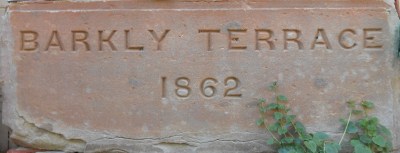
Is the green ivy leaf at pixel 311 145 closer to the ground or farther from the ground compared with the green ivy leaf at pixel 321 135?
closer to the ground

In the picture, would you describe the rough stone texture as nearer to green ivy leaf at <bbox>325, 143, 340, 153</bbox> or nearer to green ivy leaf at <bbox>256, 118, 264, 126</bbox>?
green ivy leaf at <bbox>256, 118, 264, 126</bbox>

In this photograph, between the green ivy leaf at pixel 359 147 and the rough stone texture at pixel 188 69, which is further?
the rough stone texture at pixel 188 69

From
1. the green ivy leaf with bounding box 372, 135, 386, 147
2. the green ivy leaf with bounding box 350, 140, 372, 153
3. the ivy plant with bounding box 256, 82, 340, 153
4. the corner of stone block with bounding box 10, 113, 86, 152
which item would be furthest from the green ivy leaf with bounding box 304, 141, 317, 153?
the corner of stone block with bounding box 10, 113, 86, 152

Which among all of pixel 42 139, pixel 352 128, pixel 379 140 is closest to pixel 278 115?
pixel 352 128

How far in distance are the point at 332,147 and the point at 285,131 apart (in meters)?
0.25

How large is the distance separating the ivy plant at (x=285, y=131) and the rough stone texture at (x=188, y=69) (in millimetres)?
55

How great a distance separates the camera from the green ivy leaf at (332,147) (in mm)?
2084

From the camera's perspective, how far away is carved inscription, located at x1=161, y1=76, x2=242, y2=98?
228 cm

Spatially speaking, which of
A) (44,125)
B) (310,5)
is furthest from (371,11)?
(44,125)

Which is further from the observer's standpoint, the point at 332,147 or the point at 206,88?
the point at 206,88

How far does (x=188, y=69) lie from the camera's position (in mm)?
2285

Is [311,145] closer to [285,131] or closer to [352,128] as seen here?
[285,131]

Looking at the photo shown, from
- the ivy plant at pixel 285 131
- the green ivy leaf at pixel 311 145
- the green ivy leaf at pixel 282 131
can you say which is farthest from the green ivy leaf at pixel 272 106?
the green ivy leaf at pixel 311 145

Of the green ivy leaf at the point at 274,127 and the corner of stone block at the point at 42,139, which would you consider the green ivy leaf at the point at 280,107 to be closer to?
the green ivy leaf at the point at 274,127
